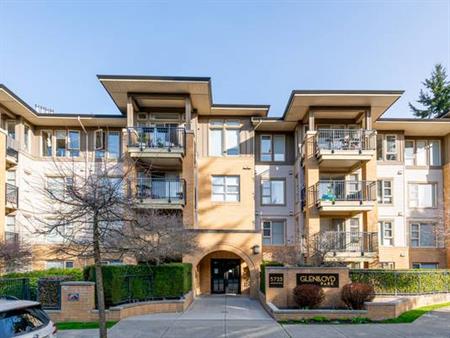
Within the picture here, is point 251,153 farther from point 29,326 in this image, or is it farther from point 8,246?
point 29,326

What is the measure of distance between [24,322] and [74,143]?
21003 millimetres

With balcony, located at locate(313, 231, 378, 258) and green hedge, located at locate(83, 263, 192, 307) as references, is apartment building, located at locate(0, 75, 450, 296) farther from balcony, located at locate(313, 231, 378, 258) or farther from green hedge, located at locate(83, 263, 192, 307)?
green hedge, located at locate(83, 263, 192, 307)

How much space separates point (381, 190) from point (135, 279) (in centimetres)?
1781

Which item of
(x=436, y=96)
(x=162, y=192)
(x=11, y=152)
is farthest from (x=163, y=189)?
(x=436, y=96)

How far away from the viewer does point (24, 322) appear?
684 centimetres

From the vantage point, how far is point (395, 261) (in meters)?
26.2

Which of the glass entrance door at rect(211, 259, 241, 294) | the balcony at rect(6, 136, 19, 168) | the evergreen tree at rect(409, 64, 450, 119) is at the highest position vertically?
the evergreen tree at rect(409, 64, 450, 119)

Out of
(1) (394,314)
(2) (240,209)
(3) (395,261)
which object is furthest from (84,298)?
(3) (395,261)

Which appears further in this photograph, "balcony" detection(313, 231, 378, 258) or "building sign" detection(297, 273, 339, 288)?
"balcony" detection(313, 231, 378, 258)

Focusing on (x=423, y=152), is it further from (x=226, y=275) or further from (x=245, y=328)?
(x=245, y=328)

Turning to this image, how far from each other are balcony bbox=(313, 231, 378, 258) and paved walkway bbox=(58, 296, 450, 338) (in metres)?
6.58

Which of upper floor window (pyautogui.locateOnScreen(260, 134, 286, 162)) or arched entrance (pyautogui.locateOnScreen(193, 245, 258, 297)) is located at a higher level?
upper floor window (pyautogui.locateOnScreen(260, 134, 286, 162))

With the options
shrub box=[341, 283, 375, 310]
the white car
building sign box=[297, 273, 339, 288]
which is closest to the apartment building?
building sign box=[297, 273, 339, 288]

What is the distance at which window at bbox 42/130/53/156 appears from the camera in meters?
26.4
